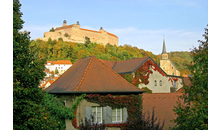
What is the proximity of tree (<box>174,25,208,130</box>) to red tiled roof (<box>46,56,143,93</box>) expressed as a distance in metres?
5.10

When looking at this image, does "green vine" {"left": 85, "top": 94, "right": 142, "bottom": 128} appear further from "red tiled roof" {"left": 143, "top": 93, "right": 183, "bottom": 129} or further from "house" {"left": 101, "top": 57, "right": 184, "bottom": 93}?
"house" {"left": 101, "top": 57, "right": 184, "bottom": 93}

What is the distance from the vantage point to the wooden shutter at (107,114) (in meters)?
12.5

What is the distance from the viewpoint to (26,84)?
25.0 feet

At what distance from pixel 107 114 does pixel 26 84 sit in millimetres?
5980

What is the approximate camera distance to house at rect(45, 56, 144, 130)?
12188 millimetres

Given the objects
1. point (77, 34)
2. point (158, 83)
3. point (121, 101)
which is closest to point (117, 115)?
point (121, 101)

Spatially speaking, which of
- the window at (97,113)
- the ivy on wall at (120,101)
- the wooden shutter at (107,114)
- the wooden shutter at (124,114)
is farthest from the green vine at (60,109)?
the wooden shutter at (124,114)

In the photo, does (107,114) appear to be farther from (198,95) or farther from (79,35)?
(79,35)

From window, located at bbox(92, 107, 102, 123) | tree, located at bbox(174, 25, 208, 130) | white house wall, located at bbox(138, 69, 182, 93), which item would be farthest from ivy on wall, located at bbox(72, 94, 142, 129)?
white house wall, located at bbox(138, 69, 182, 93)

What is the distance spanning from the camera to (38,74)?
7.86 meters

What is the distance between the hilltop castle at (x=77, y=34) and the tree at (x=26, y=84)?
10179 cm
